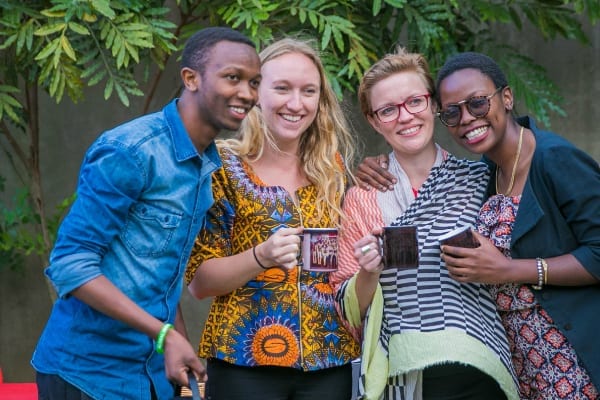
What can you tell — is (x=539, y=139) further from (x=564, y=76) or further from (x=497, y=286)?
(x=564, y=76)

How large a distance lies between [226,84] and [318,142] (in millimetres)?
790

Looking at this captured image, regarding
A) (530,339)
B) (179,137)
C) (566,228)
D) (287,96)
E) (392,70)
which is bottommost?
(530,339)

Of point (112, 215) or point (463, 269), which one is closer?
point (112, 215)

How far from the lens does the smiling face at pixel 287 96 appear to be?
3273mm

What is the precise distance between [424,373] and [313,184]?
2.61 ft

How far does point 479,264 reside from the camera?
297 cm

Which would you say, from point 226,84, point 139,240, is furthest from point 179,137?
point 139,240

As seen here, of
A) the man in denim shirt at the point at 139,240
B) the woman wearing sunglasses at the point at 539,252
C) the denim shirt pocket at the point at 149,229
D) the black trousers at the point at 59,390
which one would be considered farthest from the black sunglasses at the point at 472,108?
the black trousers at the point at 59,390

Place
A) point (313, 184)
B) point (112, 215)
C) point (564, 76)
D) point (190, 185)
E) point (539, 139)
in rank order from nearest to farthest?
1. point (112, 215)
2. point (190, 185)
3. point (539, 139)
4. point (313, 184)
5. point (564, 76)

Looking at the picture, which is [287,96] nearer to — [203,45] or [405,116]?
[405,116]

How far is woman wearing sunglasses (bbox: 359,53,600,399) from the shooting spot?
296 centimetres

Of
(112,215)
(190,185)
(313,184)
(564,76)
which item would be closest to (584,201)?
(313,184)

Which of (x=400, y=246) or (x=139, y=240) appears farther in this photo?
(x=400, y=246)

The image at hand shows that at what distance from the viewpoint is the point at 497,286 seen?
3.13 m
